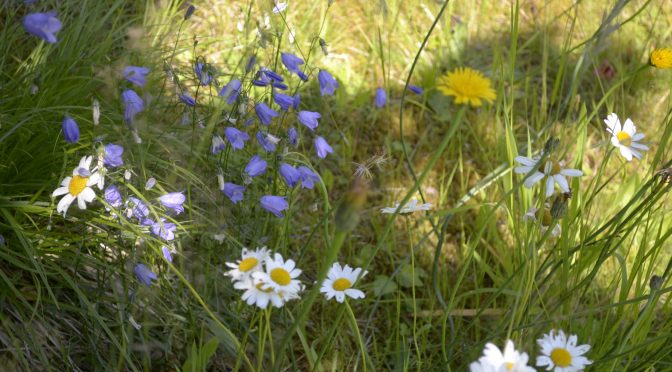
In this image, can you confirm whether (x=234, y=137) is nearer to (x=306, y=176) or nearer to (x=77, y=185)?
(x=306, y=176)

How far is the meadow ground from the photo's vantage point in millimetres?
1596

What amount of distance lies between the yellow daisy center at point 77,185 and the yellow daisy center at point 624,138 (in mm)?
1226

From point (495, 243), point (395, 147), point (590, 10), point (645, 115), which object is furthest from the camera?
point (590, 10)

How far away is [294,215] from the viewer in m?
2.50

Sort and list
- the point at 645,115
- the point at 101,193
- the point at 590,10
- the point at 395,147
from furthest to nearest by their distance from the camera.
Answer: the point at 590,10 → the point at 645,115 → the point at 395,147 → the point at 101,193

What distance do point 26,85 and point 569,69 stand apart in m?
2.30

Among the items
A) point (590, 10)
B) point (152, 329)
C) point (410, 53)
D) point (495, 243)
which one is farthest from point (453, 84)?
point (590, 10)

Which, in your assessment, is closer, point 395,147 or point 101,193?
point 101,193

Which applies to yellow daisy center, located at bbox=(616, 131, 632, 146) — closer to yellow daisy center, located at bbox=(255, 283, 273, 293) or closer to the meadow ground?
the meadow ground

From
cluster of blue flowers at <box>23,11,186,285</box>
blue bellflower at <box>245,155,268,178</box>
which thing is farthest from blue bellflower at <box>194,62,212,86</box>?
blue bellflower at <box>245,155,268,178</box>

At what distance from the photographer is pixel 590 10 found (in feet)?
11.5

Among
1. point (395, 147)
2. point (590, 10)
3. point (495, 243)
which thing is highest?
point (590, 10)

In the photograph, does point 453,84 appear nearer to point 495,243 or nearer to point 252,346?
point 252,346

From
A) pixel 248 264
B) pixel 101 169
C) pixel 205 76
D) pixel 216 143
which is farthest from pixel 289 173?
pixel 248 264
